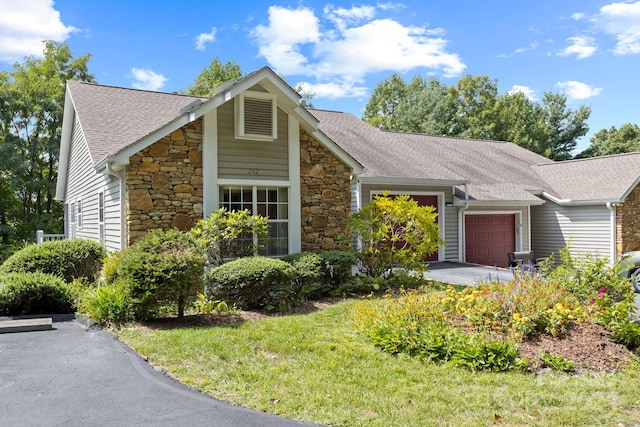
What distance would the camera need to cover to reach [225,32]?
21922 millimetres

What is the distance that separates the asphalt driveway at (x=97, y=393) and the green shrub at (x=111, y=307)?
3.12ft

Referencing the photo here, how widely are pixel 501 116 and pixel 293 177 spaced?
3231cm

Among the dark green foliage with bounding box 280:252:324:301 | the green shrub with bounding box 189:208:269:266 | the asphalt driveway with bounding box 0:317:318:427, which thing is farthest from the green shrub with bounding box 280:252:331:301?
the asphalt driveway with bounding box 0:317:318:427

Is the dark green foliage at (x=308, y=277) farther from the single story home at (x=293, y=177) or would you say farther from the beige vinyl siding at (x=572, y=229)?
the beige vinyl siding at (x=572, y=229)

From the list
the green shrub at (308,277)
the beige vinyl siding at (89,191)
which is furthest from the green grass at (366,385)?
the beige vinyl siding at (89,191)

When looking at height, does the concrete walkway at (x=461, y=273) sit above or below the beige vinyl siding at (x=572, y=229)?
below

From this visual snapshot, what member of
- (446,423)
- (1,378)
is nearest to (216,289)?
(1,378)

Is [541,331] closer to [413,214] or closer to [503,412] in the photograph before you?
[503,412]

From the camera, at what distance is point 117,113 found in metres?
13.1

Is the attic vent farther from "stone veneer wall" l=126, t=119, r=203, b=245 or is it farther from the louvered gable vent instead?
"stone veneer wall" l=126, t=119, r=203, b=245

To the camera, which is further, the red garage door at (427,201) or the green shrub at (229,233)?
the red garage door at (427,201)

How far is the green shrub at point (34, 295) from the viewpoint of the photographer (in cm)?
775

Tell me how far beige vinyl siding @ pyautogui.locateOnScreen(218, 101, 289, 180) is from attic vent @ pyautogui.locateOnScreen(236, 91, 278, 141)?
8.1 inches

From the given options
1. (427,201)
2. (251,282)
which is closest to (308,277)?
(251,282)
